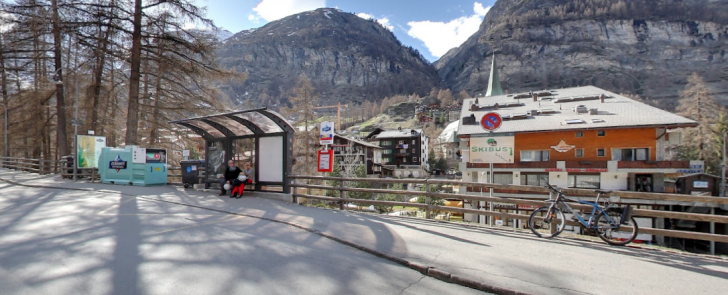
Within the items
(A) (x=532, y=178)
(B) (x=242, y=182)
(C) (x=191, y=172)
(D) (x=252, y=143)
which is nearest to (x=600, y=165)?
(A) (x=532, y=178)

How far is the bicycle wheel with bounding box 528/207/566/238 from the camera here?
6.32 metres

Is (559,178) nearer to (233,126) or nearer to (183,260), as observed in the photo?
(233,126)

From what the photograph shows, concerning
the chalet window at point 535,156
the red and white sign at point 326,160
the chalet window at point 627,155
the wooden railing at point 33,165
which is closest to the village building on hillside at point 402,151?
the chalet window at point 535,156

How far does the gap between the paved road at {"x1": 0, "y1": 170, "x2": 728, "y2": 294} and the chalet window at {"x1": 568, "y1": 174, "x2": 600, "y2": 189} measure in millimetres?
27967

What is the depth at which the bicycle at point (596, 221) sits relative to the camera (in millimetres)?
5805

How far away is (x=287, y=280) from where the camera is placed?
3.82 meters

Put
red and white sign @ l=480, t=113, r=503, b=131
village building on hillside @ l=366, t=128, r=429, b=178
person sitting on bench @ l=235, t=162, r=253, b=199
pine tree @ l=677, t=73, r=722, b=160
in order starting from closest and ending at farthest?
1. red and white sign @ l=480, t=113, r=503, b=131
2. person sitting on bench @ l=235, t=162, r=253, b=199
3. pine tree @ l=677, t=73, r=722, b=160
4. village building on hillside @ l=366, t=128, r=429, b=178

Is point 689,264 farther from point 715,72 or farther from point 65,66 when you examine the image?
point 715,72

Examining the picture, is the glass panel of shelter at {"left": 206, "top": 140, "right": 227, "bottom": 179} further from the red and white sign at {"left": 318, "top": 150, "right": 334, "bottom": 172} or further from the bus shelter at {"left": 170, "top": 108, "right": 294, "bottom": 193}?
the red and white sign at {"left": 318, "top": 150, "right": 334, "bottom": 172}

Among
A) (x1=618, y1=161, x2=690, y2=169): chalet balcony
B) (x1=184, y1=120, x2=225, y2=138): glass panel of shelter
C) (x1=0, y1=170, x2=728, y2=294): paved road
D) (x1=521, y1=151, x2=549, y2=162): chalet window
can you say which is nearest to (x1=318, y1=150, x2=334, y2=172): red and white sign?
(x1=0, y1=170, x2=728, y2=294): paved road

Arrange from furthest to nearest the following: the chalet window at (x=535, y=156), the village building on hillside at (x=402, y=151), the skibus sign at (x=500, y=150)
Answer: the village building on hillside at (x=402, y=151)
the chalet window at (x=535, y=156)
the skibus sign at (x=500, y=150)

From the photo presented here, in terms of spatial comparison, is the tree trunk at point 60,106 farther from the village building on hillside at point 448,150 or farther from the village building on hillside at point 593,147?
the village building on hillside at point 448,150

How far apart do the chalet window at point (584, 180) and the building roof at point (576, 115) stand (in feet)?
14.1

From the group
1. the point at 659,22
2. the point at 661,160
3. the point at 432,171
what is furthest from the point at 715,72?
the point at 661,160
